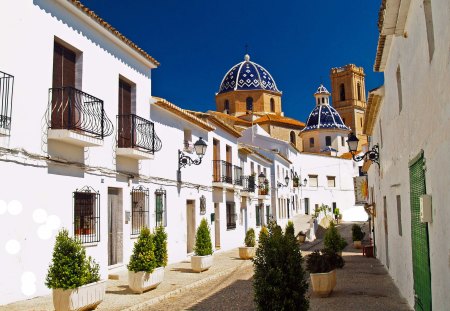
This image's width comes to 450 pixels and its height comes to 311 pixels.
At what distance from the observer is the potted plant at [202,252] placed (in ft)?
42.8

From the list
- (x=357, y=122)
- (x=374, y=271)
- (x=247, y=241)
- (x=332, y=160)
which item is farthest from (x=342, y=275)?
(x=357, y=122)

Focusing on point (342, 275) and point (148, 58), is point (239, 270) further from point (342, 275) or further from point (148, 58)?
point (148, 58)

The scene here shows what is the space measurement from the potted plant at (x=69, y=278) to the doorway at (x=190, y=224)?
9.63m

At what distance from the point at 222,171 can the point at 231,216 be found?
2858 millimetres

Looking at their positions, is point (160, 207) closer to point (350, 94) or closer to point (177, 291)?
point (177, 291)

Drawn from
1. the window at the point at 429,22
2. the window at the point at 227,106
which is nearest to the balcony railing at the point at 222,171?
the window at the point at 429,22

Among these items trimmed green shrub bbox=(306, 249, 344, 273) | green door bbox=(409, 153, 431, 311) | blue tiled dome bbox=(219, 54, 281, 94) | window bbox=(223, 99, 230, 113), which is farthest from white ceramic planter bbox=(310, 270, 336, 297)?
window bbox=(223, 99, 230, 113)

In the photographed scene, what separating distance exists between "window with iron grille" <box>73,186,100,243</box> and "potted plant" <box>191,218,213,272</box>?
3153 mm

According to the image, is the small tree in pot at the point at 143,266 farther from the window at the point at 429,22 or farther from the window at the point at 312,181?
the window at the point at 312,181

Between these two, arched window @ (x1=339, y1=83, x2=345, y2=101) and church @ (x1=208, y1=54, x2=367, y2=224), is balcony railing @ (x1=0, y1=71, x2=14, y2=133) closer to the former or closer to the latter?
church @ (x1=208, y1=54, x2=367, y2=224)

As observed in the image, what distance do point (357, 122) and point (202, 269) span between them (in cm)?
5799

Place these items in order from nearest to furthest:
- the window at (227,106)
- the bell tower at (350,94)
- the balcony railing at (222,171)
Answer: the balcony railing at (222,171) → the window at (227,106) → the bell tower at (350,94)

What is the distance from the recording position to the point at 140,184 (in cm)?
1330

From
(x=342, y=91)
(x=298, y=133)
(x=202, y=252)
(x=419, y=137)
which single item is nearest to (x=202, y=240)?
(x=202, y=252)
